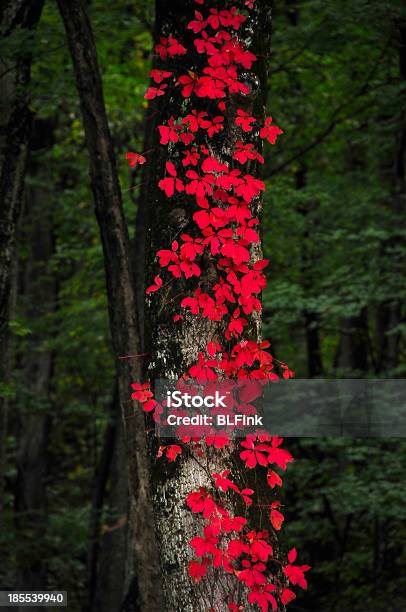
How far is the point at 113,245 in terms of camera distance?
625cm

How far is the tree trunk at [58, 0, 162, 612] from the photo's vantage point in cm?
605

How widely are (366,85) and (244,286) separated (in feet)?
31.1

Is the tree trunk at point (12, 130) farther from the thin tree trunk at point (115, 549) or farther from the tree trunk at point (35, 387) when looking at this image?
the tree trunk at point (35, 387)

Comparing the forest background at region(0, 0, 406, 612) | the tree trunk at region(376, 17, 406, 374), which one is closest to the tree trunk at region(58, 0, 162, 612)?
the forest background at region(0, 0, 406, 612)

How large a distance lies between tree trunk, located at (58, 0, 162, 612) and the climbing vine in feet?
6.20

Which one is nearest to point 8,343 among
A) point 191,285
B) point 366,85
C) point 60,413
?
point 191,285

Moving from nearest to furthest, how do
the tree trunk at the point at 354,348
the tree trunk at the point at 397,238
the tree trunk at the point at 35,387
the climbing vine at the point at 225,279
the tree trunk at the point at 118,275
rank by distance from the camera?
the climbing vine at the point at 225,279
the tree trunk at the point at 118,275
the tree trunk at the point at 397,238
the tree trunk at the point at 35,387
the tree trunk at the point at 354,348

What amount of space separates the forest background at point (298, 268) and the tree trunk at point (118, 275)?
178 centimetres

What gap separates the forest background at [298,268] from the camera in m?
10.8

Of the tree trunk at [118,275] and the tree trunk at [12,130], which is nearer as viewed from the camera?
the tree trunk at [118,275]

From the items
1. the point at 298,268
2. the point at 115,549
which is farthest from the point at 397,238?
the point at 115,549

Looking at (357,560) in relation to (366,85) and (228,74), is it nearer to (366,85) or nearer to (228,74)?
(366,85)

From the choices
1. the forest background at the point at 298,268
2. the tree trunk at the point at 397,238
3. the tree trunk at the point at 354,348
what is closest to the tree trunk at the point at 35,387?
the forest background at the point at 298,268

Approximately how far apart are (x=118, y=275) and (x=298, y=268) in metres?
7.83
